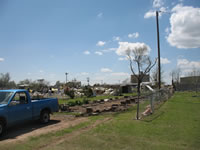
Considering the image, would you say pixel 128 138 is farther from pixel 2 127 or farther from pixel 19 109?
pixel 2 127

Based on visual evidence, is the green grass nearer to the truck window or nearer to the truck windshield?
the truck window

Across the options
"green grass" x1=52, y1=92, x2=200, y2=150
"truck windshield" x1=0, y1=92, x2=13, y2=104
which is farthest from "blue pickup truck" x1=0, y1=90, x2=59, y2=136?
"green grass" x1=52, y1=92, x2=200, y2=150

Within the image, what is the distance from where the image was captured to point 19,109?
8.11 m

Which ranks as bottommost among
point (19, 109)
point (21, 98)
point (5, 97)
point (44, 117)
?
point (44, 117)

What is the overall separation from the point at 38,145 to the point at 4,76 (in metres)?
69.9

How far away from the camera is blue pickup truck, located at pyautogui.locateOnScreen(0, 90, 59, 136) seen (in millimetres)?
7418

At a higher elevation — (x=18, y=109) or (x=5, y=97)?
(x=5, y=97)

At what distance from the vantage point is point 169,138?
22.6ft

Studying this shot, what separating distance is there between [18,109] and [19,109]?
0.19ft

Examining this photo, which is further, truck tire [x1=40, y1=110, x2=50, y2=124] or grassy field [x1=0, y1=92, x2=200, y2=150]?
truck tire [x1=40, y1=110, x2=50, y2=124]

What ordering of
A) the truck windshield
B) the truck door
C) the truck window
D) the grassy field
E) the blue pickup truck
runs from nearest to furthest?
the grassy field → the blue pickup truck → the truck door → the truck windshield → the truck window

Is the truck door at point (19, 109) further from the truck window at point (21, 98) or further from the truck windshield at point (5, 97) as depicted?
the truck windshield at point (5, 97)

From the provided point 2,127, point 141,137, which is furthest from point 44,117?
point 141,137

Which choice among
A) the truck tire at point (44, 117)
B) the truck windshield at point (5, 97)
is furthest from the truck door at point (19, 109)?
the truck tire at point (44, 117)
